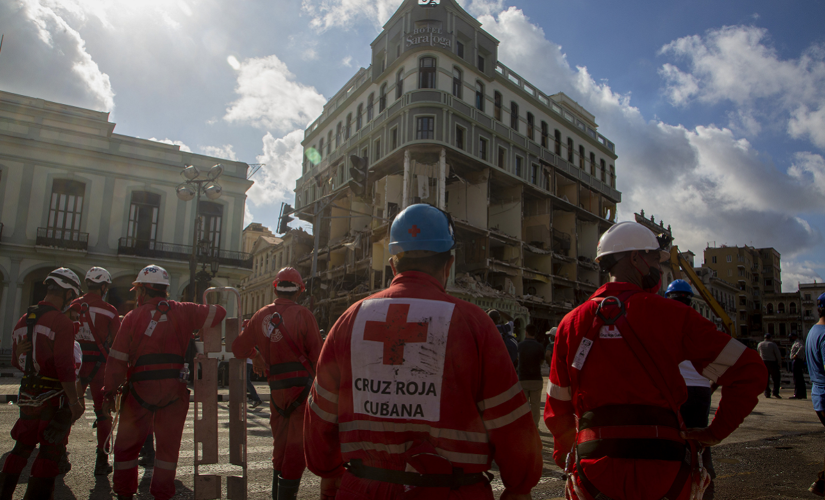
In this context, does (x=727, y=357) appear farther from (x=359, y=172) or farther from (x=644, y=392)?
(x=359, y=172)

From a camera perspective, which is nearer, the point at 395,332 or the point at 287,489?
the point at 395,332

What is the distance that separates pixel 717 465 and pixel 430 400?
6.16 metres

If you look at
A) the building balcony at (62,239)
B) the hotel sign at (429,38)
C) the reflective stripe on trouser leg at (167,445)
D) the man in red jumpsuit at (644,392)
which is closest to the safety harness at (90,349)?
the reflective stripe on trouser leg at (167,445)

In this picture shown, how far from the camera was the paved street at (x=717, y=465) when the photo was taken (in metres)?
4.89

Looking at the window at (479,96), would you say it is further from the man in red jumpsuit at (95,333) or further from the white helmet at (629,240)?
the white helmet at (629,240)

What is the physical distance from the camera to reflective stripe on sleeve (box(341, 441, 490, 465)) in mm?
1812

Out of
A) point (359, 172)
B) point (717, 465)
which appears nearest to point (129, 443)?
point (717, 465)

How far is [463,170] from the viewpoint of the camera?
1320 inches

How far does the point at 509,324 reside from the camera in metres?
8.88

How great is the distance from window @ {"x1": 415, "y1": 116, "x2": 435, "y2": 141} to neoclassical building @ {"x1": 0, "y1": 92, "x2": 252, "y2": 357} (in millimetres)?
12413

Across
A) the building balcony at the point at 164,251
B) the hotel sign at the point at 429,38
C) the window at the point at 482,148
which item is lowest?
the building balcony at the point at 164,251

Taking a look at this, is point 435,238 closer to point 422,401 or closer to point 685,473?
point 422,401

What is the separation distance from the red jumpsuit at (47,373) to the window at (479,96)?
3197cm

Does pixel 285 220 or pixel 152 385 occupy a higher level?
pixel 285 220
